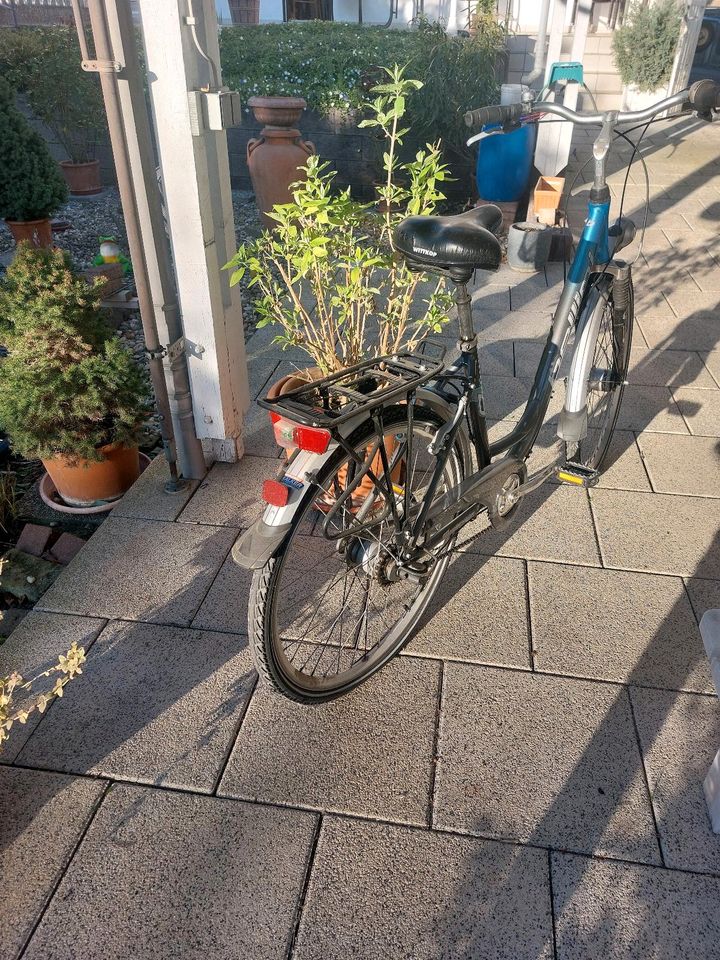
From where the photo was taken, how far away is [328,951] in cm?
167

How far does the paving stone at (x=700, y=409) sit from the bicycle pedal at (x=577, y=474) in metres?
1.13

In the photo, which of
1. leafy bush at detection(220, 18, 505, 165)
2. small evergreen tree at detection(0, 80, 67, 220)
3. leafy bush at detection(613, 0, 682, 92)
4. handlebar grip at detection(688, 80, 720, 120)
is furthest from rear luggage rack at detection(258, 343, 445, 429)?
leafy bush at detection(613, 0, 682, 92)

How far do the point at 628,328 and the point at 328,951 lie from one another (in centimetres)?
266

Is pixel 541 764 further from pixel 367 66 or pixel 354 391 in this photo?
pixel 367 66

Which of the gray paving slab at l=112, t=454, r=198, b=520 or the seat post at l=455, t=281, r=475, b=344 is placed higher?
the seat post at l=455, t=281, r=475, b=344

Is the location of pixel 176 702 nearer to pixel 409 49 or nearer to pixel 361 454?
pixel 361 454

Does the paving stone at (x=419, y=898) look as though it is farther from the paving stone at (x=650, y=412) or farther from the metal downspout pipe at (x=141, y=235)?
the paving stone at (x=650, y=412)

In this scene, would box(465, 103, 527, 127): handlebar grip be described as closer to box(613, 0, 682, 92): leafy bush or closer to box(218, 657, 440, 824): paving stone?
box(218, 657, 440, 824): paving stone

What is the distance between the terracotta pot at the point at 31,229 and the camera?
645 centimetres

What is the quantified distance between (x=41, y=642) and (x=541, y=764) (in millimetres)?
1725

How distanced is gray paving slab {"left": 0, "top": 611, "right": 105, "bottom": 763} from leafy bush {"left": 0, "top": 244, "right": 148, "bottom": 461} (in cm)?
78

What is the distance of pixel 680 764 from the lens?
6.85ft

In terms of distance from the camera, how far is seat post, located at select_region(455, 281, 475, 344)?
2.11 meters

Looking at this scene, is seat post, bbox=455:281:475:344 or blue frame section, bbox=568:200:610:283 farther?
blue frame section, bbox=568:200:610:283
